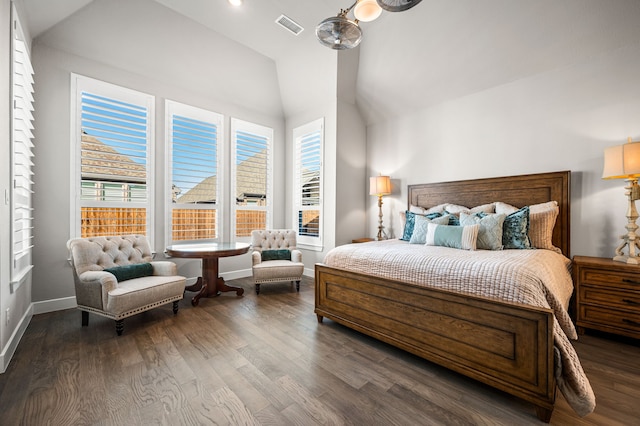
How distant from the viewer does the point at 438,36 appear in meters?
3.26

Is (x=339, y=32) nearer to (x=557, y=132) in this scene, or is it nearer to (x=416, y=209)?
(x=416, y=209)

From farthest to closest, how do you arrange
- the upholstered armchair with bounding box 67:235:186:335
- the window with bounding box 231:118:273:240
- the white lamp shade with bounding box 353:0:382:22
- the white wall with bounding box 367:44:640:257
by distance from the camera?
1. the window with bounding box 231:118:273:240
2. the white wall with bounding box 367:44:640:257
3. the upholstered armchair with bounding box 67:235:186:335
4. the white lamp shade with bounding box 353:0:382:22

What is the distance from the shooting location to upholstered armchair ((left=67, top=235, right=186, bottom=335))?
2.46m

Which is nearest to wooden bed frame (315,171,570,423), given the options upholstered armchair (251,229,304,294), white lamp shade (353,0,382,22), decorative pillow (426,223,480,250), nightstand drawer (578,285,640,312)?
nightstand drawer (578,285,640,312)

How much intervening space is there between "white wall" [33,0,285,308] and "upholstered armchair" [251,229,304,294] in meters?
1.03

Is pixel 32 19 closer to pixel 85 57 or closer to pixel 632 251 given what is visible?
pixel 85 57

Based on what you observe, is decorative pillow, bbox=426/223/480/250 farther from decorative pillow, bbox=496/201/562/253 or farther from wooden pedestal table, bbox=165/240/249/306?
wooden pedestal table, bbox=165/240/249/306

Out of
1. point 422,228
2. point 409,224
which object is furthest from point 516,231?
point 409,224

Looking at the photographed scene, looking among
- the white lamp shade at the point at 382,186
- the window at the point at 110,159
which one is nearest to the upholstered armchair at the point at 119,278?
the window at the point at 110,159

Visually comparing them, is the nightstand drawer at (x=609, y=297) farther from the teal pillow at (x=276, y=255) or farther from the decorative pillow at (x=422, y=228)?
the teal pillow at (x=276, y=255)

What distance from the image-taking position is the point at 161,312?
3.04m

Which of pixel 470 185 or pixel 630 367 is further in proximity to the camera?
pixel 470 185

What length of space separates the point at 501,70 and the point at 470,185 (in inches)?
55.5

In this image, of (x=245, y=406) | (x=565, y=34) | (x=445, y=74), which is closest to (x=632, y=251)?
(x=565, y=34)
